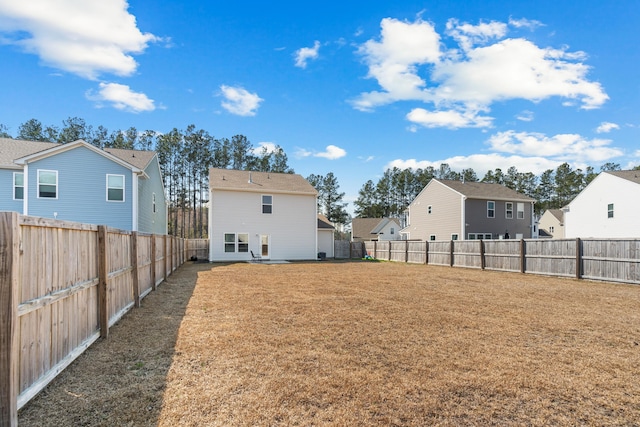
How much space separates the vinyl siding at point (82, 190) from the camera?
1550cm

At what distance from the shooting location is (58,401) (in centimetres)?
301

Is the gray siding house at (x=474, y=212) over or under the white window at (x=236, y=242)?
over

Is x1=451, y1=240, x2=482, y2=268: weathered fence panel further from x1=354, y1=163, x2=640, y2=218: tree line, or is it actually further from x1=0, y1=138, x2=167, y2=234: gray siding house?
x1=354, y1=163, x2=640, y2=218: tree line

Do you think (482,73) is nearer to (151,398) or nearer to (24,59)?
(151,398)

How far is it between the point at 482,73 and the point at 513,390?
1495 cm

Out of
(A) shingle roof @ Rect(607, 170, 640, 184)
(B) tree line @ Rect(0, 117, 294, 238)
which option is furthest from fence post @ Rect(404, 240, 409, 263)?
(B) tree line @ Rect(0, 117, 294, 238)

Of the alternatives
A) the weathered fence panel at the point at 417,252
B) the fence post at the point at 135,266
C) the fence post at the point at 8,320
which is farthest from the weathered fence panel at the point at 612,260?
the fence post at the point at 8,320

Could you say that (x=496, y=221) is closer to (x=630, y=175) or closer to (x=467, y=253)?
(x=630, y=175)

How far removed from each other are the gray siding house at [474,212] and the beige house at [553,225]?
18.2 metres

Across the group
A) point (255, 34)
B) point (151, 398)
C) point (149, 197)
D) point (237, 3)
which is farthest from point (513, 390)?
point (149, 197)

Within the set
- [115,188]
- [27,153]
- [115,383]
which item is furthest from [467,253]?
[27,153]

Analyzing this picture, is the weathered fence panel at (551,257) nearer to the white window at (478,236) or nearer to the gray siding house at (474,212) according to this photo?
the gray siding house at (474,212)

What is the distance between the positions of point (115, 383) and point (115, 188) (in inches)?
611

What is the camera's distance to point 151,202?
68.6ft
